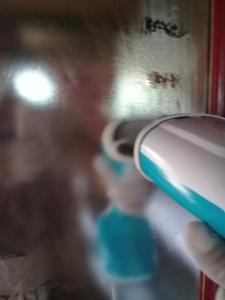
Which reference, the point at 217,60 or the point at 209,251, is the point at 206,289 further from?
the point at 217,60

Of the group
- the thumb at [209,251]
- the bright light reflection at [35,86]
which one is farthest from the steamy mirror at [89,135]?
the thumb at [209,251]

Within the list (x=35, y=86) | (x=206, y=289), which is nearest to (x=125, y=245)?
(x=206, y=289)

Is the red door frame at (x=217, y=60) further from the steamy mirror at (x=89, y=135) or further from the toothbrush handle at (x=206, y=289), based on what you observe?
the toothbrush handle at (x=206, y=289)

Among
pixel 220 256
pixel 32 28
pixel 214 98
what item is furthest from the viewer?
pixel 214 98

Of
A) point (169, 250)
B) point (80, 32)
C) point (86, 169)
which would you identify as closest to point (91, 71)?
point (80, 32)

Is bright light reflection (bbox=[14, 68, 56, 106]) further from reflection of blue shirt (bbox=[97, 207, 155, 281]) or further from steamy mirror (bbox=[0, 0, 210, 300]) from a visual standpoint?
reflection of blue shirt (bbox=[97, 207, 155, 281])

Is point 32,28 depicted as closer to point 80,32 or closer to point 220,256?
point 80,32
